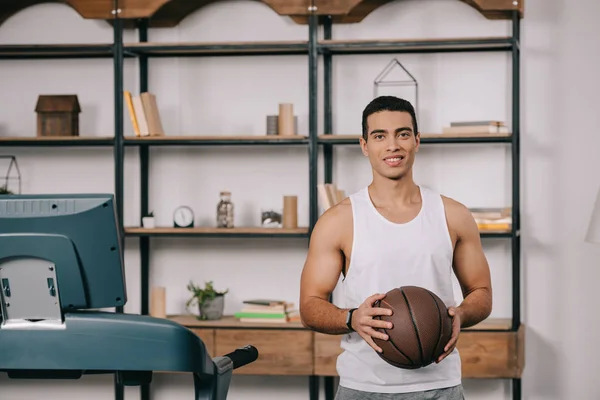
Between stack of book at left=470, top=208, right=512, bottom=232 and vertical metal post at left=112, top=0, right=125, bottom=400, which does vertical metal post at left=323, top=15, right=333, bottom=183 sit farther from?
vertical metal post at left=112, top=0, right=125, bottom=400

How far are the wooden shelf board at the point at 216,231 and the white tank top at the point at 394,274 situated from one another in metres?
1.86

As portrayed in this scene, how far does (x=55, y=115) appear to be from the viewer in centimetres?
439

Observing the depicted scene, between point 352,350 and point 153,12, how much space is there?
8.28 feet

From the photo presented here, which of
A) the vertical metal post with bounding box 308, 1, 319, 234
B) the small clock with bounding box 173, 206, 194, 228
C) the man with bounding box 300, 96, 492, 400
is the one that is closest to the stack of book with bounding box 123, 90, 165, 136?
the small clock with bounding box 173, 206, 194, 228

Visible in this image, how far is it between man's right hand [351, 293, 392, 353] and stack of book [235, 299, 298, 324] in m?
2.08

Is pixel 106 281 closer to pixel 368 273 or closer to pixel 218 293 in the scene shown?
pixel 368 273

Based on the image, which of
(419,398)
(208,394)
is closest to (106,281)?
(208,394)

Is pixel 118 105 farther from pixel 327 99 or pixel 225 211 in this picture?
pixel 327 99

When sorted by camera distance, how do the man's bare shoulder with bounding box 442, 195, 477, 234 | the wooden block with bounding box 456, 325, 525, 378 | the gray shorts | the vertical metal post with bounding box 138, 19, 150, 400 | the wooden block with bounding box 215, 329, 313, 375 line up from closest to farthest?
1. the gray shorts
2. the man's bare shoulder with bounding box 442, 195, 477, 234
3. the wooden block with bounding box 456, 325, 525, 378
4. the wooden block with bounding box 215, 329, 313, 375
5. the vertical metal post with bounding box 138, 19, 150, 400

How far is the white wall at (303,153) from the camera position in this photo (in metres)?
4.29

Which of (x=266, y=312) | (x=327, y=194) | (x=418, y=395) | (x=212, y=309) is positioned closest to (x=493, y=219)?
(x=327, y=194)

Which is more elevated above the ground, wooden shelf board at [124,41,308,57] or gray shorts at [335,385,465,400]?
wooden shelf board at [124,41,308,57]

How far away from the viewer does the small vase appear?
4.25m

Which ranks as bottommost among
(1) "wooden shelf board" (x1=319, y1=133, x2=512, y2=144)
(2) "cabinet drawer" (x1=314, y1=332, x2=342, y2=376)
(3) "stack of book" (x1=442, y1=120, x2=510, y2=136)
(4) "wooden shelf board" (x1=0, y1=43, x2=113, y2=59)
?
(2) "cabinet drawer" (x1=314, y1=332, x2=342, y2=376)
